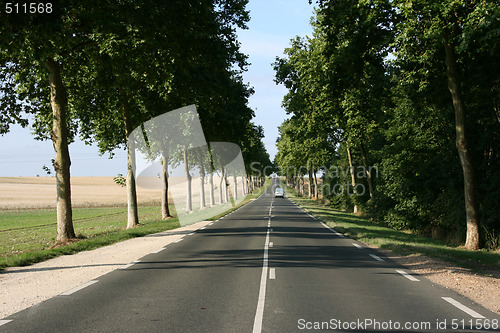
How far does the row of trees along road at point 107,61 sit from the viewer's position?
12.0 m

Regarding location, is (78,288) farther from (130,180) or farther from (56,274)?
(130,180)

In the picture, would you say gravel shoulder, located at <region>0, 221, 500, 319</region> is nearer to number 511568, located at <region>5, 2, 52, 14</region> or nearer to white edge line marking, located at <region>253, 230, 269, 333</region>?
white edge line marking, located at <region>253, 230, 269, 333</region>

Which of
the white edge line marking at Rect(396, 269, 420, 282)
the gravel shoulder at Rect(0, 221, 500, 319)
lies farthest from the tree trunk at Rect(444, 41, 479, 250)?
the white edge line marking at Rect(396, 269, 420, 282)

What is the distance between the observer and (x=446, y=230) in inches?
928

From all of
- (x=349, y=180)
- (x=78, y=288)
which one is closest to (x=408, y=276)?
(x=78, y=288)

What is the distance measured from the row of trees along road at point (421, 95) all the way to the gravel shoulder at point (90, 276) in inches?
243

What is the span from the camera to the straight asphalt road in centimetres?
597

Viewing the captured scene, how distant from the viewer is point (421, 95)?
1878 cm

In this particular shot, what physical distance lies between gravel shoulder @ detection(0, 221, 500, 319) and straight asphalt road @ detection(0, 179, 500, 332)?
0.35 meters

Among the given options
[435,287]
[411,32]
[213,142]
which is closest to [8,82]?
[411,32]

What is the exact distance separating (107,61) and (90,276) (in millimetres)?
10125

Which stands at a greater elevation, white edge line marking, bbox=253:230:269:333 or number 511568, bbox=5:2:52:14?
number 511568, bbox=5:2:52:14

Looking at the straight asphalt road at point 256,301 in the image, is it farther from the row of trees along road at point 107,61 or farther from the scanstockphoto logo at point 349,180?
the scanstockphoto logo at point 349,180

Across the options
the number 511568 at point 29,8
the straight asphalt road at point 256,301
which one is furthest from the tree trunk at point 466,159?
the number 511568 at point 29,8
